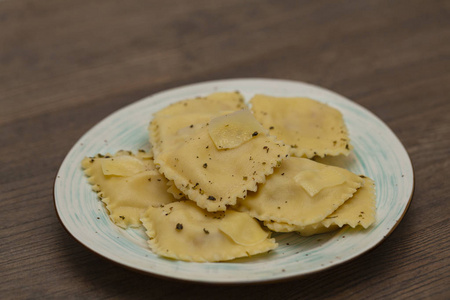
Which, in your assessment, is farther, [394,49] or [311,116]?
[394,49]

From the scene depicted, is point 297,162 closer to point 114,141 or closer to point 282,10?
point 114,141

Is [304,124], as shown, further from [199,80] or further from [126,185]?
[199,80]

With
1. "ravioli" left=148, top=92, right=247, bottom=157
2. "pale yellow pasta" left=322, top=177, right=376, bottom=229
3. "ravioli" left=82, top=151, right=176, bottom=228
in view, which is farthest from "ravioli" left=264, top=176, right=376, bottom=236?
"ravioli" left=148, top=92, right=247, bottom=157

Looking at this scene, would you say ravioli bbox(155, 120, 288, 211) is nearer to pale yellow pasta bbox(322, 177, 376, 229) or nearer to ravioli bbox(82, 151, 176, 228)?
ravioli bbox(82, 151, 176, 228)

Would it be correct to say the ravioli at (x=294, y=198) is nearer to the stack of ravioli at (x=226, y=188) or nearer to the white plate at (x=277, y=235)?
the stack of ravioli at (x=226, y=188)

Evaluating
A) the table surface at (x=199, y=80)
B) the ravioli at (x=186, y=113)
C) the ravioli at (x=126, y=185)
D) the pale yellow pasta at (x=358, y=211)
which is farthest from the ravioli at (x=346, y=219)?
the ravioli at (x=186, y=113)

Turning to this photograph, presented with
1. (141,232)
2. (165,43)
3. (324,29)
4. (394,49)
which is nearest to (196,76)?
(165,43)
